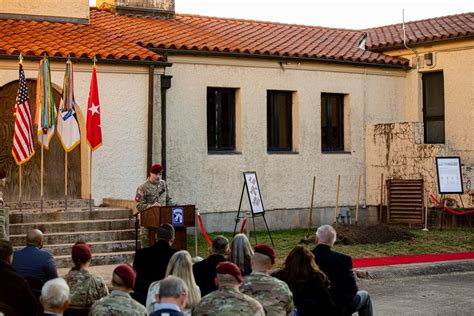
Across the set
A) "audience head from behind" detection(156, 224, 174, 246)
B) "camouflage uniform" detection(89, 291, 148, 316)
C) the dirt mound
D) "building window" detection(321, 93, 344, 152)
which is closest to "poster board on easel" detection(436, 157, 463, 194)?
the dirt mound

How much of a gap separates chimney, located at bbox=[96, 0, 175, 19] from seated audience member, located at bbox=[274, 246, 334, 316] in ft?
56.1

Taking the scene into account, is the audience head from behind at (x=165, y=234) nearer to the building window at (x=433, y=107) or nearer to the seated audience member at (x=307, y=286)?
the seated audience member at (x=307, y=286)

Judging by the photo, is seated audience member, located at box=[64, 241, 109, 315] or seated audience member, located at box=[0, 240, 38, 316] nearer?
seated audience member, located at box=[0, 240, 38, 316]

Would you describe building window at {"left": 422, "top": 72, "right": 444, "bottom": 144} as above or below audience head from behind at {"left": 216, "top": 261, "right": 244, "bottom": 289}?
above

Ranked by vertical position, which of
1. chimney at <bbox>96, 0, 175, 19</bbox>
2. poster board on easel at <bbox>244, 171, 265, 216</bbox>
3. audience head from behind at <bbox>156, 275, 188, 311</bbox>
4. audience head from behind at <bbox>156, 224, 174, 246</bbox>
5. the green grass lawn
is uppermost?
chimney at <bbox>96, 0, 175, 19</bbox>

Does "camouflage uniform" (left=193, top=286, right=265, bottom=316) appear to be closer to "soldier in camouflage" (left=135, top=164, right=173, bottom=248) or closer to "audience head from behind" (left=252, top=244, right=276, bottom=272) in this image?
"audience head from behind" (left=252, top=244, right=276, bottom=272)

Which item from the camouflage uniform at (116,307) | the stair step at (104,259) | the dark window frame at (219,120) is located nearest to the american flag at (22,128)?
the stair step at (104,259)

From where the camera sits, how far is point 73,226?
16750 millimetres

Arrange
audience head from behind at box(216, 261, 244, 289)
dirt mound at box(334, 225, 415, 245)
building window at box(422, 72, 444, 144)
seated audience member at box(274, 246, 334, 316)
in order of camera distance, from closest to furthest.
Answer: audience head from behind at box(216, 261, 244, 289) < seated audience member at box(274, 246, 334, 316) < dirt mound at box(334, 225, 415, 245) < building window at box(422, 72, 444, 144)

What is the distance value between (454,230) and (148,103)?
8.48 m

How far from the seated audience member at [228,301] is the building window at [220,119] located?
48.9 ft

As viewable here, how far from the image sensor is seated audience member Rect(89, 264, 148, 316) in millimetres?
7055

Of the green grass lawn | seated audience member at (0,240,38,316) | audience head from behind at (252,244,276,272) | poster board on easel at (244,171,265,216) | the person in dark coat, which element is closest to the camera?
seated audience member at (0,240,38,316)

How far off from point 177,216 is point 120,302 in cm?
776
